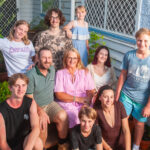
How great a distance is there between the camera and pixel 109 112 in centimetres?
310

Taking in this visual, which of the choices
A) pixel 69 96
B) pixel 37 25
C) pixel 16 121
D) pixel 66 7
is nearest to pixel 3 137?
pixel 16 121

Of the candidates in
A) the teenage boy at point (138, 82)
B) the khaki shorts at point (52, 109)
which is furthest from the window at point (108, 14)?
the khaki shorts at point (52, 109)

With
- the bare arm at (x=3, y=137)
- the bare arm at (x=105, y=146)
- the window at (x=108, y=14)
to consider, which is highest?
the window at (x=108, y=14)

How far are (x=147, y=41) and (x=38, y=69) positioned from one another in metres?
1.45

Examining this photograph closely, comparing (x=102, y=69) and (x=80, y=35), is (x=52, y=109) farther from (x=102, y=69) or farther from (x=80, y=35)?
(x=80, y=35)

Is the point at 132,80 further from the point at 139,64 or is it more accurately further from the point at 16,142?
the point at 16,142

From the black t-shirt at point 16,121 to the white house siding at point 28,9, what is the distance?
787 cm

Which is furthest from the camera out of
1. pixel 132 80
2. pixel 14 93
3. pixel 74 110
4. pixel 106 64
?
pixel 106 64

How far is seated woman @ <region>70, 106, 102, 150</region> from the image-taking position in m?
2.74

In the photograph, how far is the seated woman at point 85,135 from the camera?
9.00 ft

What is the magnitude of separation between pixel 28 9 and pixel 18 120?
8534 mm

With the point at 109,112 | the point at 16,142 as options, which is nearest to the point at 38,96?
the point at 16,142

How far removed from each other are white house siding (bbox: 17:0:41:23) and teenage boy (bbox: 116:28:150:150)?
7537 millimetres

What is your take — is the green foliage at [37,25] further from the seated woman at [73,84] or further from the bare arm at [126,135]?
the bare arm at [126,135]
